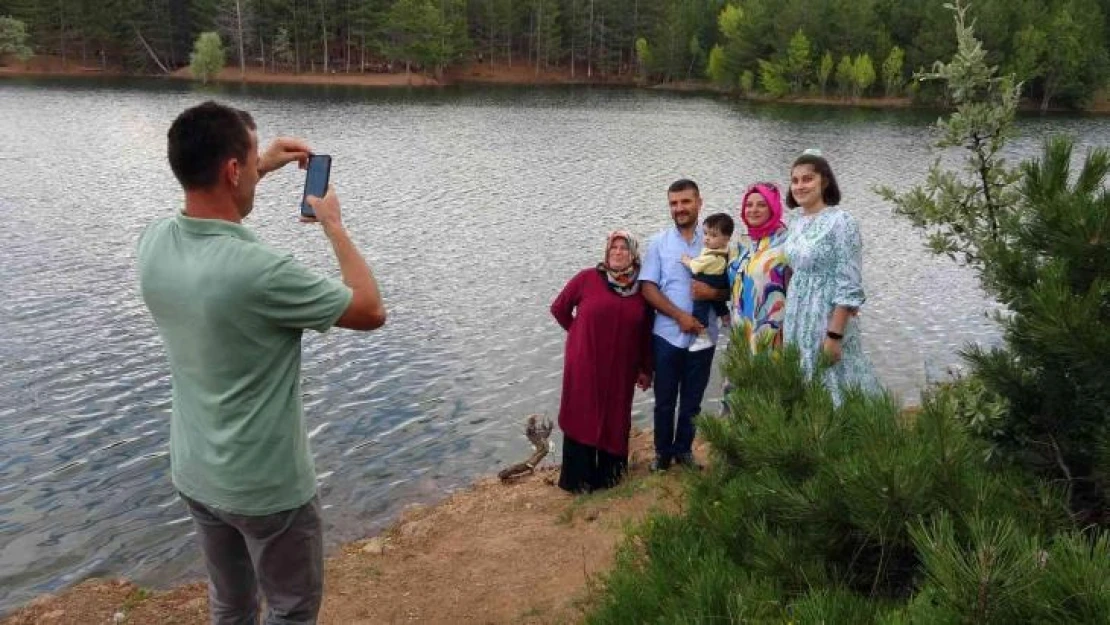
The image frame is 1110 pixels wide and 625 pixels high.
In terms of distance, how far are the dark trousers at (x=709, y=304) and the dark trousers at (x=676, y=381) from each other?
0.25 m

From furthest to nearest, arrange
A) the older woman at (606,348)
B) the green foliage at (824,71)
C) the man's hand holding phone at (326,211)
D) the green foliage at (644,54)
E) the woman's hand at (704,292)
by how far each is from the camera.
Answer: the green foliage at (644,54), the green foliage at (824,71), the older woman at (606,348), the woman's hand at (704,292), the man's hand holding phone at (326,211)

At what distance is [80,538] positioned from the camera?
6691 mm

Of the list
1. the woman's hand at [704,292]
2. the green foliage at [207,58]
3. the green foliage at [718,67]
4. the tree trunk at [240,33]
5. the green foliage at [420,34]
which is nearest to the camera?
the woman's hand at [704,292]

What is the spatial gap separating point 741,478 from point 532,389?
7.99 metres

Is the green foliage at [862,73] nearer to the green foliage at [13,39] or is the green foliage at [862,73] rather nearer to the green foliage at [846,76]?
the green foliage at [846,76]

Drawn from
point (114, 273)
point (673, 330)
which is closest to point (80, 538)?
point (673, 330)

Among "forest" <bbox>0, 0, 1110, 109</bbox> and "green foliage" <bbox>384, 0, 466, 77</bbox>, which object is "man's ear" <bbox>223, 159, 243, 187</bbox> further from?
"green foliage" <bbox>384, 0, 466, 77</bbox>

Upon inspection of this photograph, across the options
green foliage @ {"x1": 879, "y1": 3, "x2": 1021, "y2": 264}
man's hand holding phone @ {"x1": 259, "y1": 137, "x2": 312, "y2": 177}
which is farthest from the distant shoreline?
man's hand holding phone @ {"x1": 259, "y1": 137, "x2": 312, "y2": 177}

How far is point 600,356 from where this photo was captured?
19.9ft

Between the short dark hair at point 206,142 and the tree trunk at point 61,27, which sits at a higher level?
the tree trunk at point 61,27

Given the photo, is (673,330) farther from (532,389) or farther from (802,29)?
(802,29)

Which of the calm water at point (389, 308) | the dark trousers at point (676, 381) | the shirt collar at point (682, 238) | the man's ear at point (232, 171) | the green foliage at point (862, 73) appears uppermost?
the green foliage at point (862, 73)

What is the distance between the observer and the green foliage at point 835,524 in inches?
55.7

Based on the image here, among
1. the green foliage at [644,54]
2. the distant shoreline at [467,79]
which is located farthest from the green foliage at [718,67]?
the green foliage at [644,54]
